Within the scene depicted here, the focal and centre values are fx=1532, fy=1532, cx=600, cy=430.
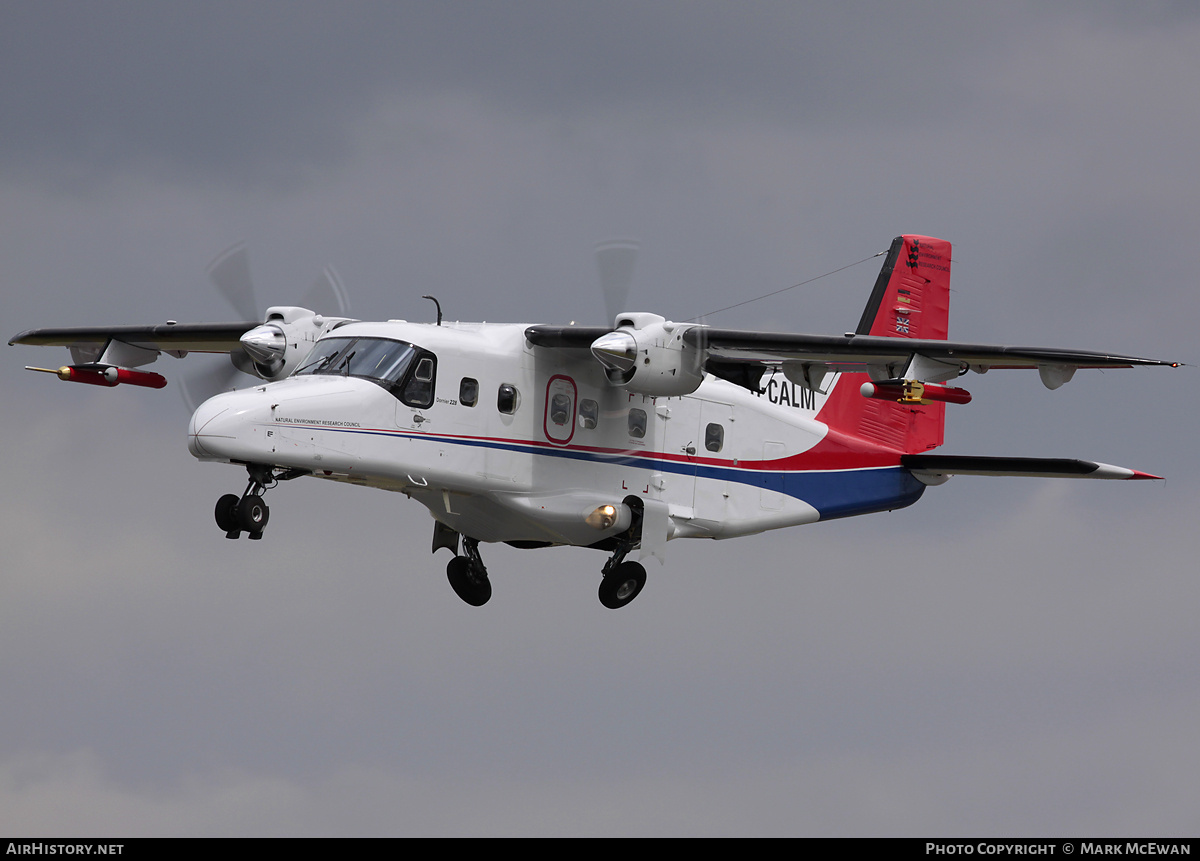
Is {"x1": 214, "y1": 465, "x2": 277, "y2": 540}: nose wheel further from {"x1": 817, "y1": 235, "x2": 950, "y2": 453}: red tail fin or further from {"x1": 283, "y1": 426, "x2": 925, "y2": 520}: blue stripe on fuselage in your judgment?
{"x1": 817, "y1": 235, "x2": 950, "y2": 453}: red tail fin

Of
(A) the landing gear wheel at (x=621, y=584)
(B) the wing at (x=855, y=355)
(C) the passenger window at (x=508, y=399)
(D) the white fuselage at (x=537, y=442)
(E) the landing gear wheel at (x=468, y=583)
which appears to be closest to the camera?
(B) the wing at (x=855, y=355)

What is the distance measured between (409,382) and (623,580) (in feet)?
12.7

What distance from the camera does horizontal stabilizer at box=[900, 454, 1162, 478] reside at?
1986 centimetres

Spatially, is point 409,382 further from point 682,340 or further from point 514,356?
point 682,340

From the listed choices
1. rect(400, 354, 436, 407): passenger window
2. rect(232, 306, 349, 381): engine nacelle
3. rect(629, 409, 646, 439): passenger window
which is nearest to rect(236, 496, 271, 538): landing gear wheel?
rect(400, 354, 436, 407): passenger window

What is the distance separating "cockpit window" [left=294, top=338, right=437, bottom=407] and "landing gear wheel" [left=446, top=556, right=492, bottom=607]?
3.36 meters

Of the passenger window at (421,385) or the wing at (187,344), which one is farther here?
the wing at (187,344)

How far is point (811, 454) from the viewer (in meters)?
21.8

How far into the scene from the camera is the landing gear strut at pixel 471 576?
Result: 20.3 metres

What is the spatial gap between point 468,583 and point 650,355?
4338 millimetres

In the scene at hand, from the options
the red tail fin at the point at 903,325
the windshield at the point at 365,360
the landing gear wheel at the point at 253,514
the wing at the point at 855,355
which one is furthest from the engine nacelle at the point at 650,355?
the red tail fin at the point at 903,325

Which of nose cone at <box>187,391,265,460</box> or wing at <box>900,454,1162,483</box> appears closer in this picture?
nose cone at <box>187,391,265,460</box>

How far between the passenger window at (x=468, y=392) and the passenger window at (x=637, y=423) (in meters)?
2.39

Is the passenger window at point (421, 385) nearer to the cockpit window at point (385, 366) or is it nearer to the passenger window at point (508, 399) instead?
the cockpit window at point (385, 366)
